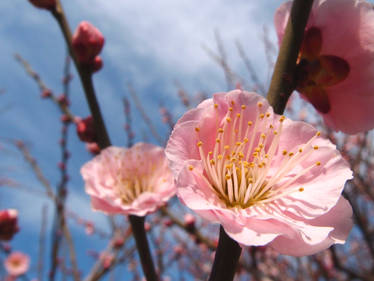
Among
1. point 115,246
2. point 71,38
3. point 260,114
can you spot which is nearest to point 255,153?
point 260,114

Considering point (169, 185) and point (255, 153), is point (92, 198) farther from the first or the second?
point (255, 153)

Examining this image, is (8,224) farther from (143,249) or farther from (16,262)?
(16,262)

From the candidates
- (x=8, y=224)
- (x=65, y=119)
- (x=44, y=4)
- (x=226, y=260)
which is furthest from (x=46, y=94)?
(x=226, y=260)

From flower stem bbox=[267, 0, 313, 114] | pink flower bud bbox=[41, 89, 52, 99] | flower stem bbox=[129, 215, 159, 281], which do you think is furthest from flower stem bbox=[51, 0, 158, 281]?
pink flower bud bbox=[41, 89, 52, 99]

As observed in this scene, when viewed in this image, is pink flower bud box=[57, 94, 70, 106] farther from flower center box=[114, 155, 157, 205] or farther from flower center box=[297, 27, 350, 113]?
flower center box=[297, 27, 350, 113]

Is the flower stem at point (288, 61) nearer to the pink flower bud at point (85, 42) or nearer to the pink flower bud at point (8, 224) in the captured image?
the pink flower bud at point (85, 42)
